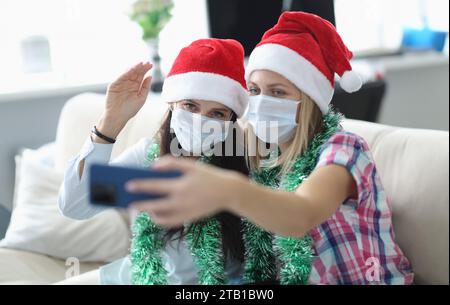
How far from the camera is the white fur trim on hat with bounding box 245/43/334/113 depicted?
846 mm

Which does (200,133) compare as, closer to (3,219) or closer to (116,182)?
(116,182)

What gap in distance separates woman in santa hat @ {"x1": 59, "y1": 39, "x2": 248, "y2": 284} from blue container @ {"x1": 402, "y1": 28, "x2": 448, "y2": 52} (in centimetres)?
232

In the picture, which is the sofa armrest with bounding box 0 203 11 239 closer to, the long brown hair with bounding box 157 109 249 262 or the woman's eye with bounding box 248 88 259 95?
the long brown hair with bounding box 157 109 249 262

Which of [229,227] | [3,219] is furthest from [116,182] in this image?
[3,219]

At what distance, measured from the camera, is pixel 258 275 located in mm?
841

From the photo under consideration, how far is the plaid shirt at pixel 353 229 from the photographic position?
81cm

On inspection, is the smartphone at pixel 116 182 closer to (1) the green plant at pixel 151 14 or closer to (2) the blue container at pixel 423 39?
(1) the green plant at pixel 151 14

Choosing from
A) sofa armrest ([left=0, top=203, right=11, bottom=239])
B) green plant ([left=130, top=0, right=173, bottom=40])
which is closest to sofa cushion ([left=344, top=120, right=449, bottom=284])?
sofa armrest ([left=0, top=203, right=11, bottom=239])

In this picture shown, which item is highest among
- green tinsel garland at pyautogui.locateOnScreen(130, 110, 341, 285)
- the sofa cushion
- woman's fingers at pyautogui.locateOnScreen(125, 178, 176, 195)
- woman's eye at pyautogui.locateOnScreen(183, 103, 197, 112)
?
woman's fingers at pyautogui.locateOnScreen(125, 178, 176, 195)

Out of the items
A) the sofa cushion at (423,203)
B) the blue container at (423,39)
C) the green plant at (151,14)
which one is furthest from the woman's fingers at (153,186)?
the blue container at (423,39)

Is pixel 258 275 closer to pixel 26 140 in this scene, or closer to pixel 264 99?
pixel 264 99

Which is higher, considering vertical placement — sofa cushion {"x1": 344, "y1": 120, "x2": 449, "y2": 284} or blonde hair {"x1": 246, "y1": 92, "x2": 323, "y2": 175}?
blonde hair {"x1": 246, "y1": 92, "x2": 323, "y2": 175}

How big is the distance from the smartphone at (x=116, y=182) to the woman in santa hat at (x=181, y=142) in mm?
287
